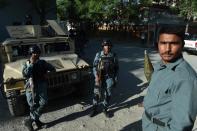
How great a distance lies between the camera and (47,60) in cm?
694

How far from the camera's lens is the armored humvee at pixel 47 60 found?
19.9 ft

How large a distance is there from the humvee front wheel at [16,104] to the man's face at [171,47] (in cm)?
437

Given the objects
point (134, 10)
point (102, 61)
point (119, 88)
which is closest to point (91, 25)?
point (134, 10)

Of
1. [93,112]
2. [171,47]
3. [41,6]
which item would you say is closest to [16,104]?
[93,112]

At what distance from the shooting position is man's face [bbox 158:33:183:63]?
2.20m

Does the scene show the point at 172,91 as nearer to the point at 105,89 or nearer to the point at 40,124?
the point at 40,124

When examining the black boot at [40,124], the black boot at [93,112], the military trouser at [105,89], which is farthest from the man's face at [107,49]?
the black boot at [40,124]

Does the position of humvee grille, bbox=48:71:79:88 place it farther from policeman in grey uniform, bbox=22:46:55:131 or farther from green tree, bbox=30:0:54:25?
green tree, bbox=30:0:54:25

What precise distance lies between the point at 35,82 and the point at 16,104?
103 centimetres

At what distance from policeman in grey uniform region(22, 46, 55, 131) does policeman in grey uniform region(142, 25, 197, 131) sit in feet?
11.0

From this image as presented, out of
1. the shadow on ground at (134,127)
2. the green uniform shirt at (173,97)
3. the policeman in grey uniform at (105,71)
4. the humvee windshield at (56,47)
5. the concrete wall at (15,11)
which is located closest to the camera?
the green uniform shirt at (173,97)

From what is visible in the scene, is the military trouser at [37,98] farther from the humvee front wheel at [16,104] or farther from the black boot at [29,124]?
the humvee front wheel at [16,104]

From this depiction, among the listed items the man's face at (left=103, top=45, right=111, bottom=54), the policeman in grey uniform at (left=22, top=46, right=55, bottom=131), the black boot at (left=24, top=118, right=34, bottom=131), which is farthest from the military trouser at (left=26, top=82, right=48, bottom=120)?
the man's face at (left=103, top=45, right=111, bottom=54)

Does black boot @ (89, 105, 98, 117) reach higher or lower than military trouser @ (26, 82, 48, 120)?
lower
